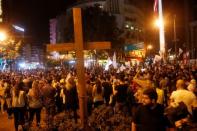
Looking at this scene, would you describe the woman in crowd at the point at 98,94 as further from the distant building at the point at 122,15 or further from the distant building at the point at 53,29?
the distant building at the point at 53,29

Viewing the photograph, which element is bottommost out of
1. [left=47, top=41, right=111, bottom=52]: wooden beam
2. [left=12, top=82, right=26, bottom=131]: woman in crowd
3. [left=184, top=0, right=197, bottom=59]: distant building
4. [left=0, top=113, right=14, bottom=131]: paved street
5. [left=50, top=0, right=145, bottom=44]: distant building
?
[left=0, top=113, right=14, bottom=131]: paved street

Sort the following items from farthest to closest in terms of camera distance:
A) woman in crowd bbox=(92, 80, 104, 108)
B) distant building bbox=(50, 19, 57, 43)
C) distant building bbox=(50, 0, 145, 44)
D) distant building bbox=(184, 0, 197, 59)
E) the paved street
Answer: distant building bbox=(50, 19, 57, 43), distant building bbox=(50, 0, 145, 44), distant building bbox=(184, 0, 197, 59), woman in crowd bbox=(92, 80, 104, 108), the paved street

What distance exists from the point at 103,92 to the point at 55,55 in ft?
271

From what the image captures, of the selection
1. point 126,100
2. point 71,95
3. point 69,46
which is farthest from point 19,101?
point 69,46

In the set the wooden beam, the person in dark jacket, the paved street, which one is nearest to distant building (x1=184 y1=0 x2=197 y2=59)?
the paved street

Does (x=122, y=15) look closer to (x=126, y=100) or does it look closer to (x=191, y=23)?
(x=191, y=23)

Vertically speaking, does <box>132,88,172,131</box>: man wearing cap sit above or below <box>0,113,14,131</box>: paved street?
above

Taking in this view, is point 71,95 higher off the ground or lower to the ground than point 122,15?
lower

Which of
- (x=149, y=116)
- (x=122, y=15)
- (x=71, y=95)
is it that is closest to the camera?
(x=149, y=116)

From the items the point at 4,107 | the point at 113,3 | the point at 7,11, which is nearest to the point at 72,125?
the point at 4,107

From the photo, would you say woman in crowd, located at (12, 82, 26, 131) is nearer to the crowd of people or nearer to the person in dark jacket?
the crowd of people

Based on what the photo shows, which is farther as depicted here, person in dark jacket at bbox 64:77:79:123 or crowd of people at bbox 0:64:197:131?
person in dark jacket at bbox 64:77:79:123

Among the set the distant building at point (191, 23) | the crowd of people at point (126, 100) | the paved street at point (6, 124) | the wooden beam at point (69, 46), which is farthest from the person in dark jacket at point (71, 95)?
the distant building at point (191, 23)

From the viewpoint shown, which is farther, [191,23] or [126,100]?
[191,23]
